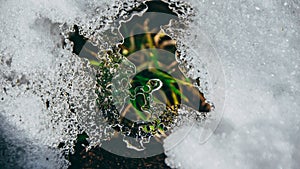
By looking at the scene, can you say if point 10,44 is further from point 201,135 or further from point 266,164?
point 266,164

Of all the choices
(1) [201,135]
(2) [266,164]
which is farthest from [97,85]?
(2) [266,164]

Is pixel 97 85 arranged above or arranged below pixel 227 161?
above

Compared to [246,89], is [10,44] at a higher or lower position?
higher

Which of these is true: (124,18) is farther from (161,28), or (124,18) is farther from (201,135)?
(201,135)

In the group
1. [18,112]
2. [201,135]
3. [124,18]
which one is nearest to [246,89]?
[201,135]

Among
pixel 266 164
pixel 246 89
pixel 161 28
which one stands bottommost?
pixel 266 164
